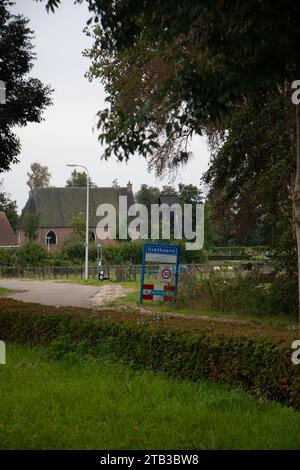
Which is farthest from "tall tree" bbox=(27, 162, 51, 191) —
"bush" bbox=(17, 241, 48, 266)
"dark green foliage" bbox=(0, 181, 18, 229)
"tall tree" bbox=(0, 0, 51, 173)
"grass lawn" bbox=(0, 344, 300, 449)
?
"grass lawn" bbox=(0, 344, 300, 449)

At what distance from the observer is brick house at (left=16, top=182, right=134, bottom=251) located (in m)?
85.2

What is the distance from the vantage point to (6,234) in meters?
85.6

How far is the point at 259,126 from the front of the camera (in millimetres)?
17812

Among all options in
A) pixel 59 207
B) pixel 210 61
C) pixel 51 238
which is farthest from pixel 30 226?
pixel 210 61

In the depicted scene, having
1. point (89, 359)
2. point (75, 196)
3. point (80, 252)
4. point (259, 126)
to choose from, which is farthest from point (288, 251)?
point (75, 196)

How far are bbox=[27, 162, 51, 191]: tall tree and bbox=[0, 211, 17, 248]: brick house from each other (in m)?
13.2

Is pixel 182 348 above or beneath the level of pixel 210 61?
beneath

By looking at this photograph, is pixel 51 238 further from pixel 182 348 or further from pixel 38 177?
pixel 182 348

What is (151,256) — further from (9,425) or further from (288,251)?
(9,425)

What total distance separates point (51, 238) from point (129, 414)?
81233 mm

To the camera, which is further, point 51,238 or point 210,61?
point 51,238

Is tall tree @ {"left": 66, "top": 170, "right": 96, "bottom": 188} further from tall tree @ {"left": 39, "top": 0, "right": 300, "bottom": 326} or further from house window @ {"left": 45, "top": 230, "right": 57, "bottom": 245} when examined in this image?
tall tree @ {"left": 39, "top": 0, "right": 300, "bottom": 326}

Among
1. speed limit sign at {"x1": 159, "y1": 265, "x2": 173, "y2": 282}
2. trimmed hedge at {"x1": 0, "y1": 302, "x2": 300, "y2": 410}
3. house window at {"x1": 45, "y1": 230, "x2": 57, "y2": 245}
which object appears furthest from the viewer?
house window at {"x1": 45, "y1": 230, "x2": 57, "y2": 245}
